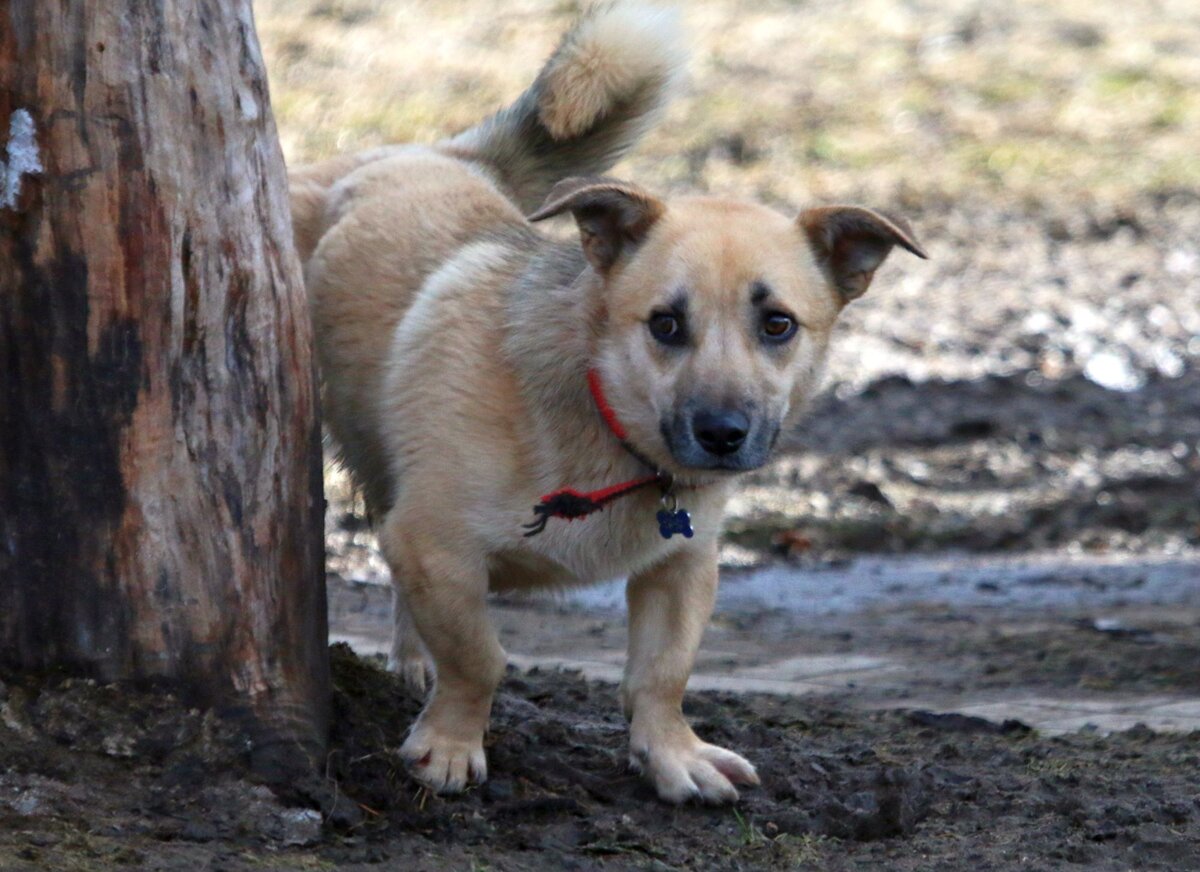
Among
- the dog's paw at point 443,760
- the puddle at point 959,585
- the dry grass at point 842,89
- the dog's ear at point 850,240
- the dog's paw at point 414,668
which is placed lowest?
the puddle at point 959,585

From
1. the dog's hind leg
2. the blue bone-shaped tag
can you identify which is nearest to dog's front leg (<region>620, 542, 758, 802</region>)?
the blue bone-shaped tag

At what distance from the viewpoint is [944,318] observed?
32.0 feet

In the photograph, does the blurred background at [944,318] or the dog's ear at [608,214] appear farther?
the blurred background at [944,318]

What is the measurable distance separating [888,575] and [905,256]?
4870mm

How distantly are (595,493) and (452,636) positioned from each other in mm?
447

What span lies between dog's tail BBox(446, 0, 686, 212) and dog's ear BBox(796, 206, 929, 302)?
39.5 inches

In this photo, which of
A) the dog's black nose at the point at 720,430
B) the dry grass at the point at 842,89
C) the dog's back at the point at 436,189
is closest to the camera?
the dog's black nose at the point at 720,430

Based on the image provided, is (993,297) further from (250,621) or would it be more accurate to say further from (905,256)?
(250,621)

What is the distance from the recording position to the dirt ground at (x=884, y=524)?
2.99m

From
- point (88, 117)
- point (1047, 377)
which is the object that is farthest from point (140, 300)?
point (1047, 377)

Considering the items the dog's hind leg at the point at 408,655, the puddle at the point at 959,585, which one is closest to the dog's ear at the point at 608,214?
the dog's hind leg at the point at 408,655

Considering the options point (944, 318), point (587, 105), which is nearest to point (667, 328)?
point (587, 105)

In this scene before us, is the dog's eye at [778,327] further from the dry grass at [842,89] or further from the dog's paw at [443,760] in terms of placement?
the dry grass at [842,89]

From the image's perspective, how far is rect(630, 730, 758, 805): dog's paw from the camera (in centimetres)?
349
